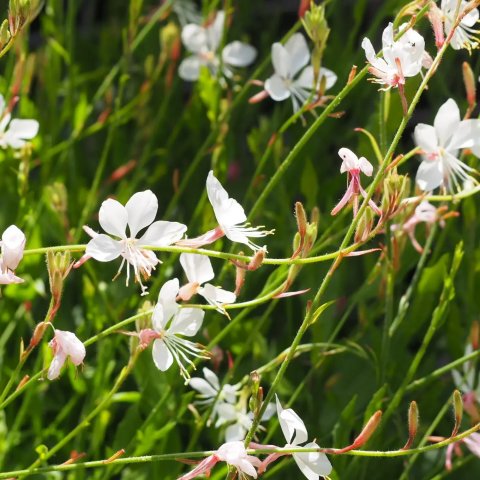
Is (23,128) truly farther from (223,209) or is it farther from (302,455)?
(302,455)

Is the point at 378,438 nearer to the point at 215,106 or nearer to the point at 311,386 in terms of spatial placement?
the point at 311,386

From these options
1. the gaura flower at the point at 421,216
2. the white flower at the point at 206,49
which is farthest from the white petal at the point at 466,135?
the white flower at the point at 206,49

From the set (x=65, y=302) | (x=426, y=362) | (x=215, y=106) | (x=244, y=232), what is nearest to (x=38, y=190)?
(x=65, y=302)

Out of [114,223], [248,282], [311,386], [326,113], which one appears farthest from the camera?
[311,386]

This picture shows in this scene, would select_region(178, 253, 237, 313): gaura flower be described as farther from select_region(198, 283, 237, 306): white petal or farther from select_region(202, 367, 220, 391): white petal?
select_region(202, 367, 220, 391): white petal

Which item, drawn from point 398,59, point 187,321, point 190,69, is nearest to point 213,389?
point 187,321

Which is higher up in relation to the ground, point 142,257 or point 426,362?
point 142,257

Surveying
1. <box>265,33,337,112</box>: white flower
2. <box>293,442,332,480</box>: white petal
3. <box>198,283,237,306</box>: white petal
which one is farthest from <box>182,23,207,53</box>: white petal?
<box>293,442,332,480</box>: white petal
